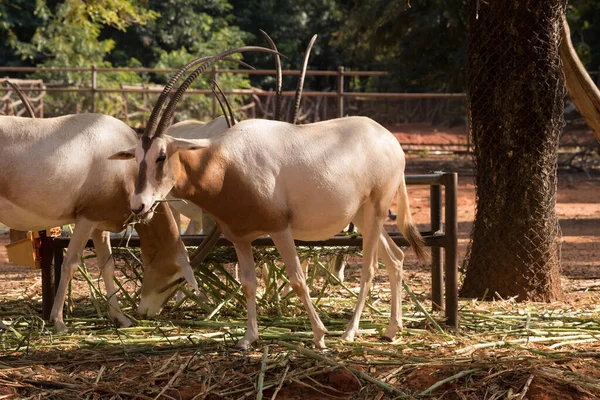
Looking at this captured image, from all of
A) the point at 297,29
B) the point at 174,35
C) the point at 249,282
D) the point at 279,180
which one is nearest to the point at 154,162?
the point at 279,180

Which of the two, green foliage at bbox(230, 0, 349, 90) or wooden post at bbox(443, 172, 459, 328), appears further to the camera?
green foliage at bbox(230, 0, 349, 90)

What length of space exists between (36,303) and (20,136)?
161 cm

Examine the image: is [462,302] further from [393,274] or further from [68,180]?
[68,180]

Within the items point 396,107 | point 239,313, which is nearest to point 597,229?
point 239,313

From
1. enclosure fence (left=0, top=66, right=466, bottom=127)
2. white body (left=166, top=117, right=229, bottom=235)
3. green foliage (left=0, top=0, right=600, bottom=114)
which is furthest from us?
enclosure fence (left=0, top=66, right=466, bottom=127)

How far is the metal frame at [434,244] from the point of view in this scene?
5.82 meters

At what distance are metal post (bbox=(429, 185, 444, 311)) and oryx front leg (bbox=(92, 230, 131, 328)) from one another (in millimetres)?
1960

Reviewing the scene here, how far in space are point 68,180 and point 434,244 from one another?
2.21m

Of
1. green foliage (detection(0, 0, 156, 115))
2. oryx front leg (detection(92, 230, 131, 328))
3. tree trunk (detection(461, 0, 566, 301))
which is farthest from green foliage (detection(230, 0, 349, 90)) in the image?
oryx front leg (detection(92, 230, 131, 328))

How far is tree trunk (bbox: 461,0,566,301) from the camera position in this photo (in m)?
6.95

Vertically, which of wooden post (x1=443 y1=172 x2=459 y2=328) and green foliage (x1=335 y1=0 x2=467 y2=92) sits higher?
green foliage (x1=335 y1=0 x2=467 y2=92)

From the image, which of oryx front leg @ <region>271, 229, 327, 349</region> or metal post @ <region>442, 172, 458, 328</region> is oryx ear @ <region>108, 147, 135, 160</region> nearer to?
oryx front leg @ <region>271, 229, 327, 349</region>

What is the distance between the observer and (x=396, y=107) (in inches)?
1134

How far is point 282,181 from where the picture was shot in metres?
5.07
